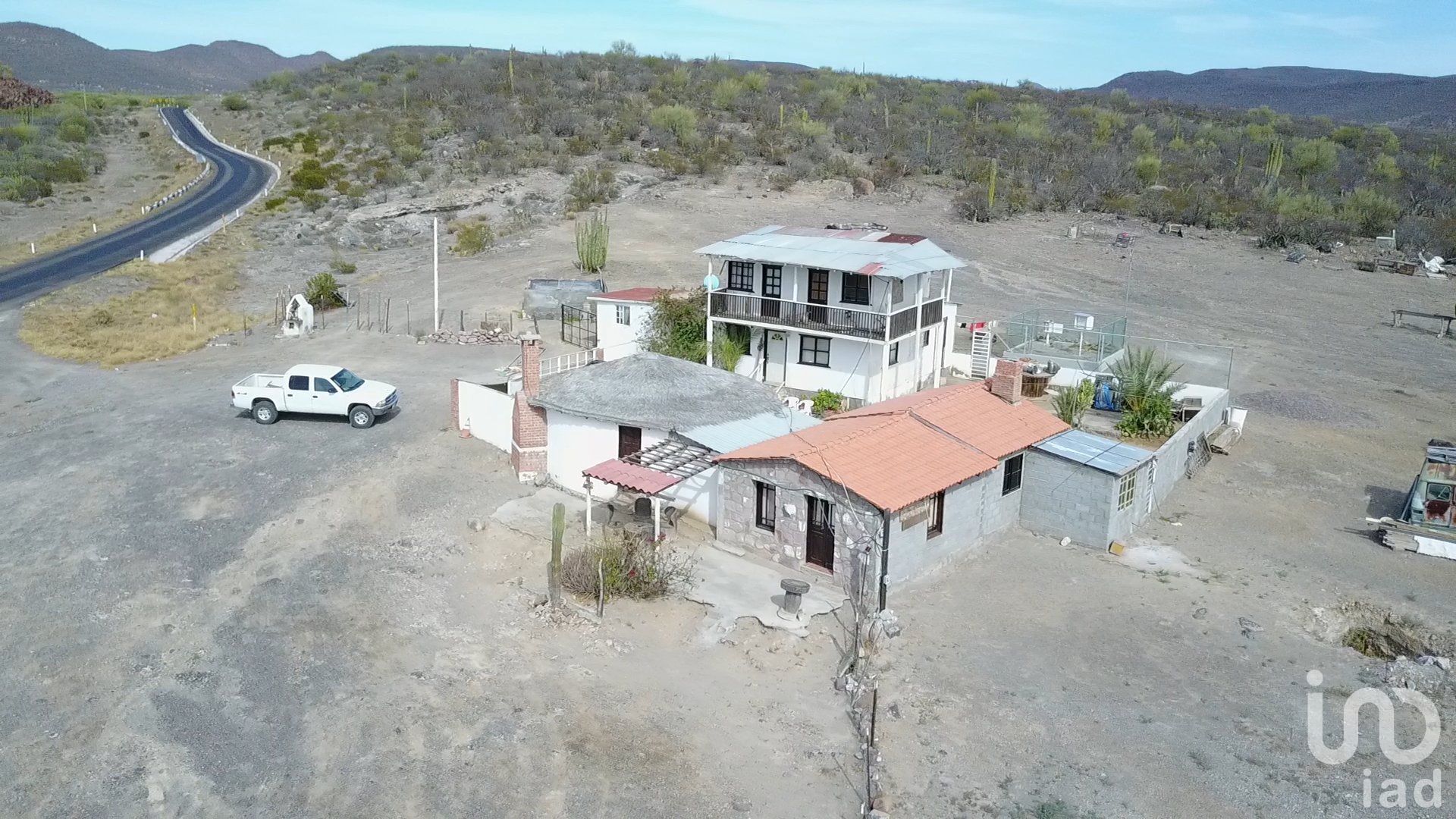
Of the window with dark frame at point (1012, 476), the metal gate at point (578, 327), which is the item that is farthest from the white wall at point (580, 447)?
the metal gate at point (578, 327)

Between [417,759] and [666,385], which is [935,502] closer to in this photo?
[666,385]

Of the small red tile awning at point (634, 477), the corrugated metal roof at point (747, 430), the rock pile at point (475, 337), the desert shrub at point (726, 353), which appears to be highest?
the desert shrub at point (726, 353)

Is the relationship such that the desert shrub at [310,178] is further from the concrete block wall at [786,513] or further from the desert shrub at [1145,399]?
the concrete block wall at [786,513]

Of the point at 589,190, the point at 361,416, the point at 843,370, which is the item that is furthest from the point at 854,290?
the point at 589,190

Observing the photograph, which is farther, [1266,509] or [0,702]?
[1266,509]

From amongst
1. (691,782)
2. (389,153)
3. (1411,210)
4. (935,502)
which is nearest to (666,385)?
(935,502)

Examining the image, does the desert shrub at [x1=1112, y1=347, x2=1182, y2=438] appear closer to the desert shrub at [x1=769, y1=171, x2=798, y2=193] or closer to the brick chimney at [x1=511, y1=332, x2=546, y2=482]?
the brick chimney at [x1=511, y1=332, x2=546, y2=482]
